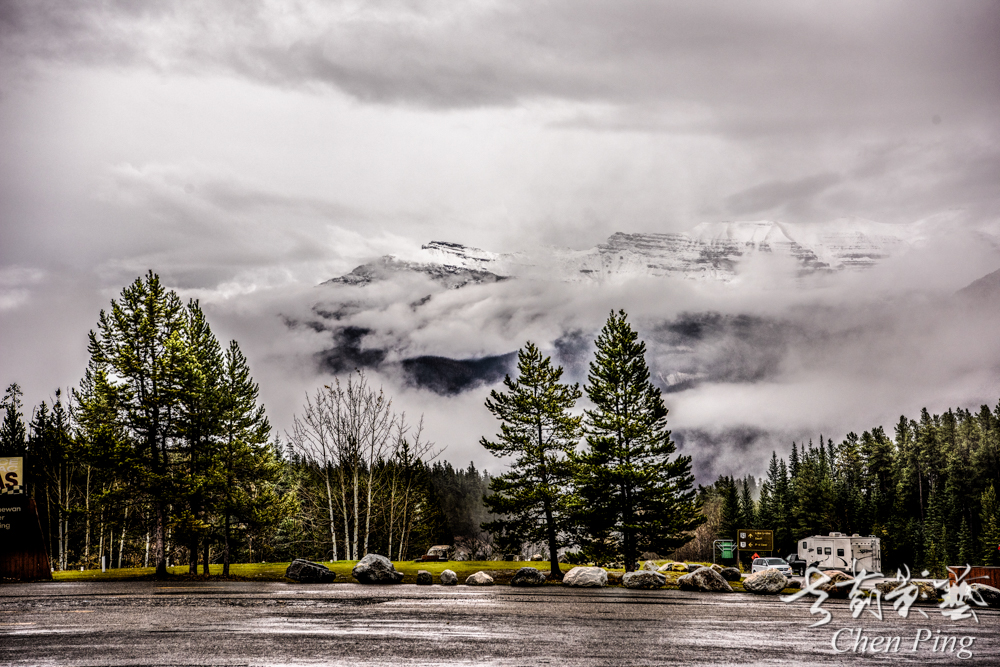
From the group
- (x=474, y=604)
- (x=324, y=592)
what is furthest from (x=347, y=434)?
(x=474, y=604)

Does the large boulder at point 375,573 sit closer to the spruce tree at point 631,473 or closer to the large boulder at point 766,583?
the spruce tree at point 631,473

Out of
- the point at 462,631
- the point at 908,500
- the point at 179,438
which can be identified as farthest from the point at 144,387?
the point at 908,500

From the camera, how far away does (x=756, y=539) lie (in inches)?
2598

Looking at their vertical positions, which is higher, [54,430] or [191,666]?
[54,430]

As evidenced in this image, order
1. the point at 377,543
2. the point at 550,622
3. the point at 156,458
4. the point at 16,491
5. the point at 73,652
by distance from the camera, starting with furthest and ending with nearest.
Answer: the point at 377,543, the point at 156,458, the point at 16,491, the point at 550,622, the point at 73,652

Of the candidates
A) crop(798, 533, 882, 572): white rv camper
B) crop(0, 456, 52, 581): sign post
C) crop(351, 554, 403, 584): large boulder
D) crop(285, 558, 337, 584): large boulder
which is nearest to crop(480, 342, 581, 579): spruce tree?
crop(351, 554, 403, 584): large boulder

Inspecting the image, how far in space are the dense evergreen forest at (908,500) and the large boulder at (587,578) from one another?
55405 millimetres

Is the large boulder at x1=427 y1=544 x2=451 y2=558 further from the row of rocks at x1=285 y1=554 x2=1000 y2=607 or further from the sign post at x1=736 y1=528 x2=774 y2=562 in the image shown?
the sign post at x1=736 y1=528 x2=774 y2=562

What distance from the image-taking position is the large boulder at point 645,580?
31.8 m

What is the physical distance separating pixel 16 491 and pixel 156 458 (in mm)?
6099

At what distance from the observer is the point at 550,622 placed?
736 inches

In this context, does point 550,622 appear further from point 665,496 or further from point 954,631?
point 665,496

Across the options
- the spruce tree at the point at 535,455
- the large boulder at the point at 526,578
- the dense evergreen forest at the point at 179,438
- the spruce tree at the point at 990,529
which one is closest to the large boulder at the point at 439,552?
the dense evergreen forest at the point at 179,438

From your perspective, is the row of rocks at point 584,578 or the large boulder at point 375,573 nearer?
the row of rocks at point 584,578
